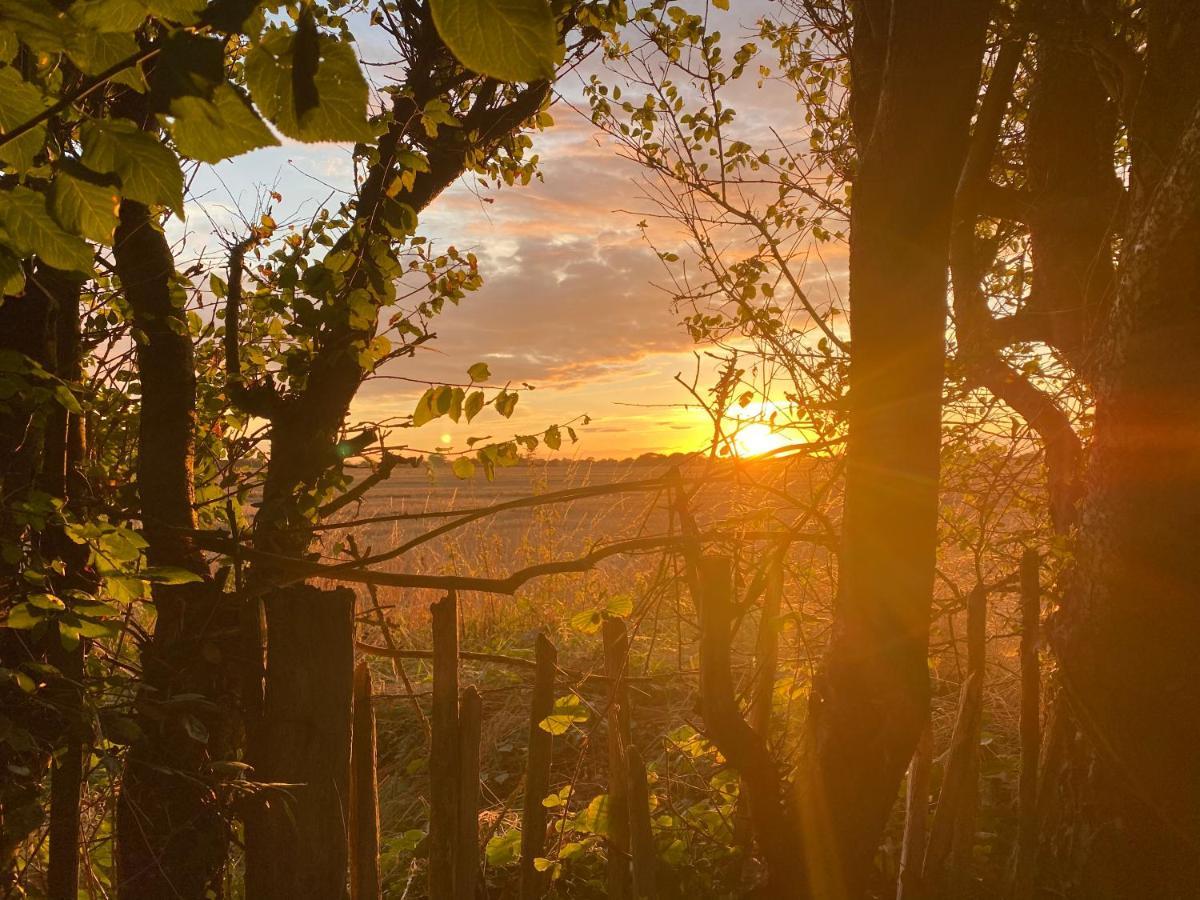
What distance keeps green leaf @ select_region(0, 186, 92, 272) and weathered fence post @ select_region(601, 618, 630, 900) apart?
189 centimetres

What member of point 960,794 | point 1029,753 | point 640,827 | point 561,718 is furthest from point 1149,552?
point 561,718

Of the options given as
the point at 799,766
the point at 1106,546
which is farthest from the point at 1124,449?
the point at 799,766

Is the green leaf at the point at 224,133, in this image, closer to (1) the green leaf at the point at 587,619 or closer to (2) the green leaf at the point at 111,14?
(2) the green leaf at the point at 111,14

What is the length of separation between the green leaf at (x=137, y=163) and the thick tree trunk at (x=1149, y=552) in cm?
273

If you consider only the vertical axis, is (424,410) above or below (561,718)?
above

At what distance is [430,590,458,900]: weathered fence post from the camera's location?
2.24 meters

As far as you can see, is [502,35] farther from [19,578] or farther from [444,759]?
[444,759]

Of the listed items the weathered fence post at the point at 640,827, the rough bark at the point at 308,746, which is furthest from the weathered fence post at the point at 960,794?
the rough bark at the point at 308,746

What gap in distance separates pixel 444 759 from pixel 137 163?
187 cm

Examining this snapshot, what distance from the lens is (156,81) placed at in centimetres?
59

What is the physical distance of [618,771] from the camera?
254 cm

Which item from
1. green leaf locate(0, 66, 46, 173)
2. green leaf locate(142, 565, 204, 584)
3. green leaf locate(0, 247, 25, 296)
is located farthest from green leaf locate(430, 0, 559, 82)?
green leaf locate(142, 565, 204, 584)

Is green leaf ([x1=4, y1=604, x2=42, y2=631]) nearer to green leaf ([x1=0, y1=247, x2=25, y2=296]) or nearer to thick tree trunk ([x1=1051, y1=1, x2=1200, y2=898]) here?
green leaf ([x1=0, y1=247, x2=25, y2=296])

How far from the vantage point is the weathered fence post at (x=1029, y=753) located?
277cm
